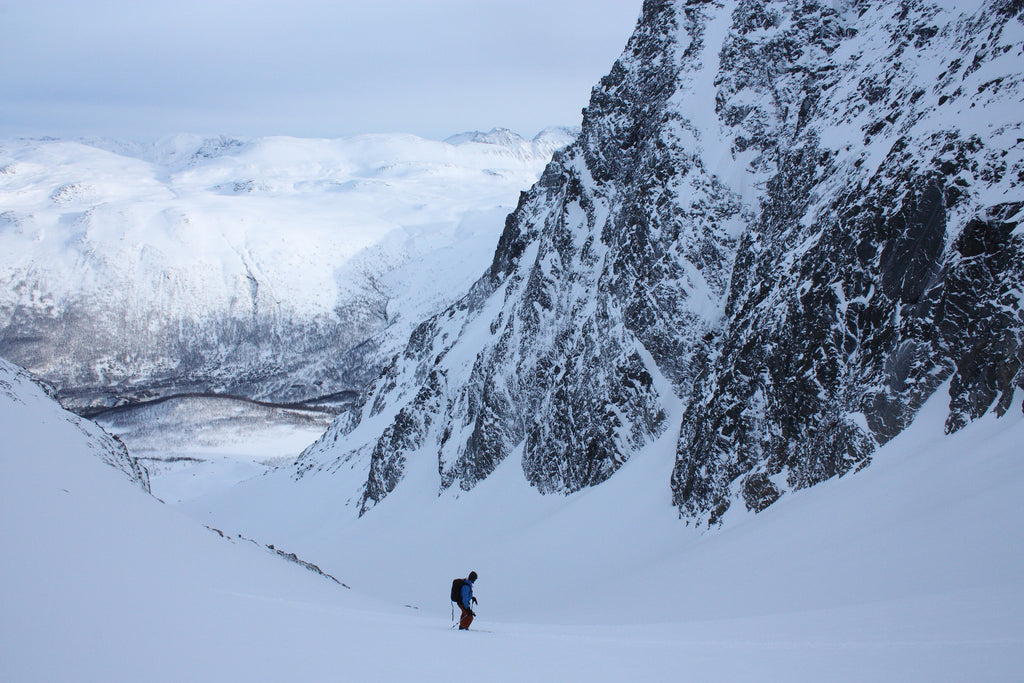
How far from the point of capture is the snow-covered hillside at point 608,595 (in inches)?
304

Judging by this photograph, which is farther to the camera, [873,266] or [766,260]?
[766,260]

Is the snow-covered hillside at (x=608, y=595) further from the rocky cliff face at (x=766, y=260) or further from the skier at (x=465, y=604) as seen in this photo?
the rocky cliff face at (x=766, y=260)

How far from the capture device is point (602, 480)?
39.4 metres

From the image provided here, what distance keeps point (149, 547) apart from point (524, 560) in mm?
26262

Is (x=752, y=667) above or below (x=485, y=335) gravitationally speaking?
below

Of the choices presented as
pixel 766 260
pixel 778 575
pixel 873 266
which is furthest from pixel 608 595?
pixel 766 260

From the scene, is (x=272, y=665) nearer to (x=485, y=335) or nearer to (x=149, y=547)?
(x=149, y=547)

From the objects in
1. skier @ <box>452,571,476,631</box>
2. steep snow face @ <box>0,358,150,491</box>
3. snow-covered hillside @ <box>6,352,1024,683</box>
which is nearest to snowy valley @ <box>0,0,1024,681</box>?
snow-covered hillside @ <box>6,352,1024,683</box>

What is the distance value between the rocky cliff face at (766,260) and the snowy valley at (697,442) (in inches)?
5.6

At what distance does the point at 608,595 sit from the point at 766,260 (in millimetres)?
16040

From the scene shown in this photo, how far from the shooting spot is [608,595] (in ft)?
83.6

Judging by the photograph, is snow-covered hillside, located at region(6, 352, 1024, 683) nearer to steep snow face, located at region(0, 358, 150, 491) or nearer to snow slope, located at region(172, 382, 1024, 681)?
snow slope, located at region(172, 382, 1024, 681)

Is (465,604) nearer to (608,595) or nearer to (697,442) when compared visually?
(608,595)

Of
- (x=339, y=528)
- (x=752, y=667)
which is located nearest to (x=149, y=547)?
(x=752, y=667)
